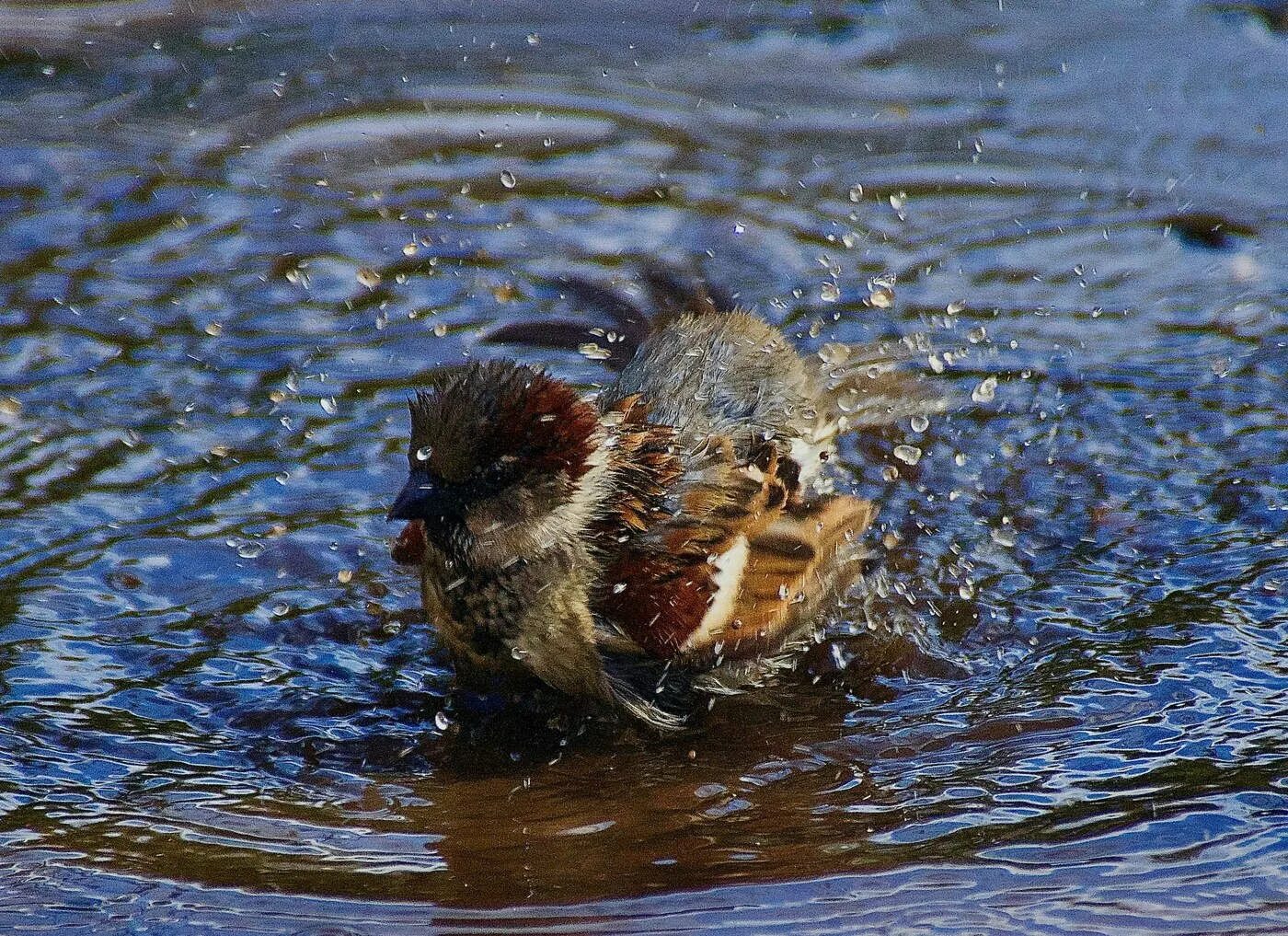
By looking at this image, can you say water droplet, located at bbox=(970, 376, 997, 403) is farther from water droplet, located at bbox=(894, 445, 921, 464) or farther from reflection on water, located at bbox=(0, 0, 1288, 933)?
water droplet, located at bbox=(894, 445, 921, 464)

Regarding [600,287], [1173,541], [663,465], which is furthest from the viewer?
[600,287]

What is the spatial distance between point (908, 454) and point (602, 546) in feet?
5.54

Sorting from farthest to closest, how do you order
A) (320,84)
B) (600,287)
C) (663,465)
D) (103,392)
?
(320,84) < (600,287) < (103,392) < (663,465)

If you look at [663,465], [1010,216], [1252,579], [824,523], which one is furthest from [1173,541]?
[1010,216]

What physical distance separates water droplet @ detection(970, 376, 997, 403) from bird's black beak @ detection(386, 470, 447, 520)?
256 centimetres

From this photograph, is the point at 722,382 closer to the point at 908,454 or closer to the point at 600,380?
the point at 908,454

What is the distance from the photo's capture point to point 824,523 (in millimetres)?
5062

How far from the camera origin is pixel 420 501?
4.37 m

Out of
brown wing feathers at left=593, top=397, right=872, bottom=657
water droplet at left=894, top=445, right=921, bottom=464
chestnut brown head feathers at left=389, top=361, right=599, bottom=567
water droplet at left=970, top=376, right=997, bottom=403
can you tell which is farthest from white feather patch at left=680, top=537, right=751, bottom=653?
water droplet at left=970, top=376, right=997, bottom=403

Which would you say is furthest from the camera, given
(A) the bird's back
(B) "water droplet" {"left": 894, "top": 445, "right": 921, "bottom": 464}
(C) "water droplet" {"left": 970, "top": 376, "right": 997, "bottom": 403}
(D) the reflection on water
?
(C) "water droplet" {"left": 970, "top": 376, "right": 997, "bottom": 403}

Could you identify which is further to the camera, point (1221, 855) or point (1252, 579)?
point (1252, 579)

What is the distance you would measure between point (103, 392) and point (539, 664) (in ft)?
7.43

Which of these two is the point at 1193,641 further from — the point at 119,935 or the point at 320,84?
the point at 320,84

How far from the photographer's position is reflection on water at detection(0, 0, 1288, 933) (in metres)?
3.65
